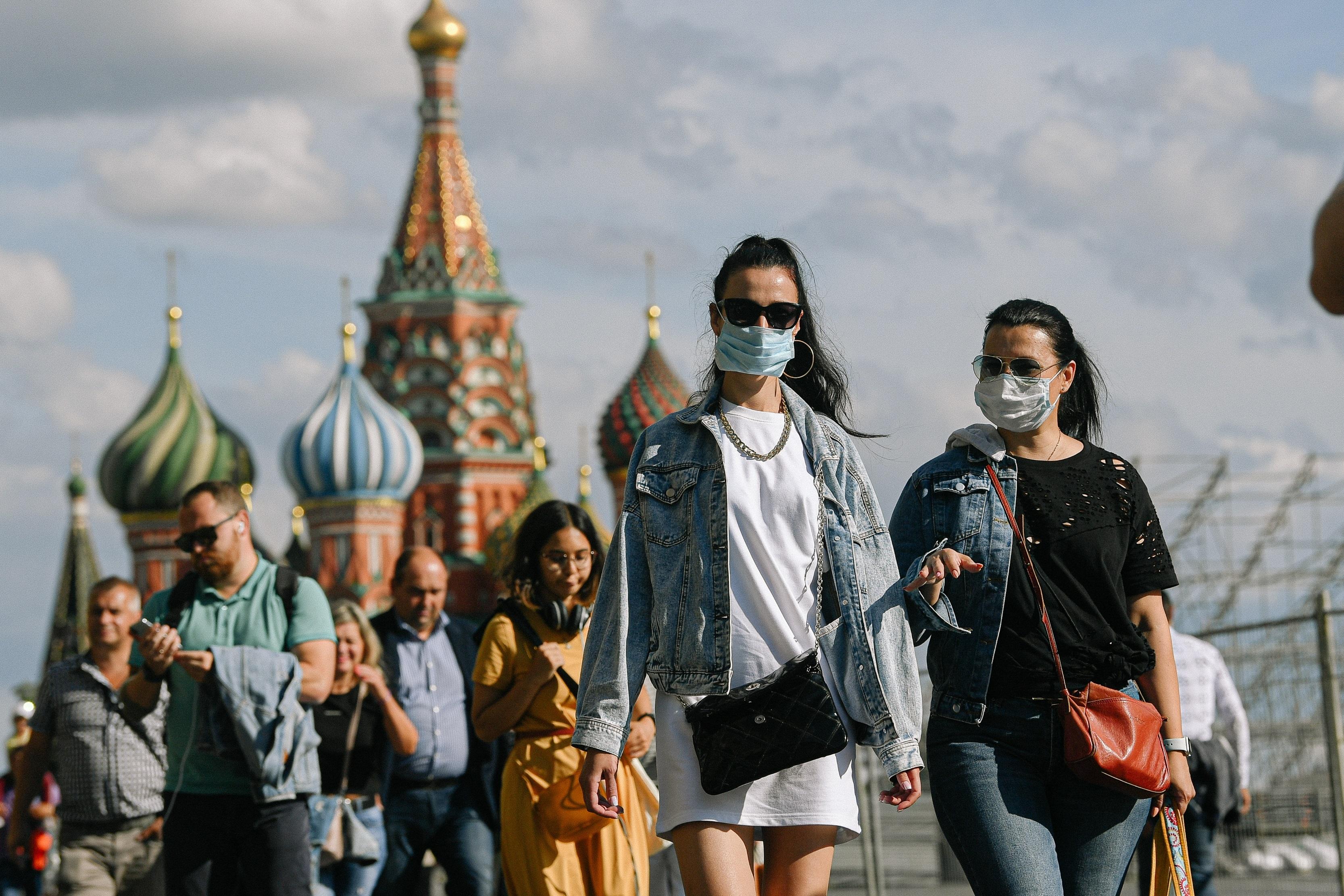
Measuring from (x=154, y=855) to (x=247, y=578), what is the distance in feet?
4.74

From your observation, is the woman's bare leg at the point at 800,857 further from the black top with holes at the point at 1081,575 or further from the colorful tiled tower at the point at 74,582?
the colorful tiled tower at the point at 74,582

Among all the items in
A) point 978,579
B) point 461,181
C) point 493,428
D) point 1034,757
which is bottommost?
point 1034,757

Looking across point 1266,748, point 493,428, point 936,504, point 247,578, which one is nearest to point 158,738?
point 247,578

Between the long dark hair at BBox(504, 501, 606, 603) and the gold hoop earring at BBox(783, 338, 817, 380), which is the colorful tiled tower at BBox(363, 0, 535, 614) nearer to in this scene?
the long dark hair at BBox(504, 501, 606, 603)

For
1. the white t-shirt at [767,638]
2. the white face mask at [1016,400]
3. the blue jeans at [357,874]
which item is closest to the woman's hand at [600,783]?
the white t-shirt at [767,638]

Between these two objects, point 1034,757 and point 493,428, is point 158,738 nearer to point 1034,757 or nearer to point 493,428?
point 1034,757

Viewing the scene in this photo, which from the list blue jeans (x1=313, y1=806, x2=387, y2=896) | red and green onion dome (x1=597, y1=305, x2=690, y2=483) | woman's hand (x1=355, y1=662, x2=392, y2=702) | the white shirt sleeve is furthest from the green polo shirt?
red and green onion dome (x1=597, y1=305, x2=690, y2=483)

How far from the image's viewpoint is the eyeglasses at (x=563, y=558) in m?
6.27

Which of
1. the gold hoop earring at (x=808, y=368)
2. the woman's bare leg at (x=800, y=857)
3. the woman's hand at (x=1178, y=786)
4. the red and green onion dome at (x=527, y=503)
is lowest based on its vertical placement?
the woman's bare leg at (x=800, y=857)

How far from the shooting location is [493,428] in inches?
1922

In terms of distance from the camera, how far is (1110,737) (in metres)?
4.46

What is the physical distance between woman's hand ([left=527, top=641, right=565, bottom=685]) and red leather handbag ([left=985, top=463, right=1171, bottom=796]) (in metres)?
1.85

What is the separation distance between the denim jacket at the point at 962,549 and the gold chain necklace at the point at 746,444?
397mm

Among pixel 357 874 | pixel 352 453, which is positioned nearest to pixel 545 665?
pixel 357 874
